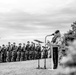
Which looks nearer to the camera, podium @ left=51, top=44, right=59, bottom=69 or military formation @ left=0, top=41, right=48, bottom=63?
podium @ left=51, top=44, right=59, bottom=69

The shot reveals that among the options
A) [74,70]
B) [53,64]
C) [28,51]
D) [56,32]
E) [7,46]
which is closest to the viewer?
Result: [74,70]

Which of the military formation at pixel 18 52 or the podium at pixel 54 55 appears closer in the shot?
the podium at pixel 54 55

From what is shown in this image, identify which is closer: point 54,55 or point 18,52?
point 54,55

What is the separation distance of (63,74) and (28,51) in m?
25.0

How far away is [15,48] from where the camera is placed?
25797 millimetres

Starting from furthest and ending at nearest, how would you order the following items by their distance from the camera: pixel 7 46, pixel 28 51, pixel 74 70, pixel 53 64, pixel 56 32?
pixel 28 51 → pixel 7 46 → pixel 53 64 → pixel 56 32 → pixel 74 70

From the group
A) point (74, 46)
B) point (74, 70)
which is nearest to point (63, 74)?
point (74, 70)

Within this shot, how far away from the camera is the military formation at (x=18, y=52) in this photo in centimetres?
2536

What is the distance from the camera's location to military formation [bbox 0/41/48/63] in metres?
25.4

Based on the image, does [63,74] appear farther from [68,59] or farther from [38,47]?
[38,47]

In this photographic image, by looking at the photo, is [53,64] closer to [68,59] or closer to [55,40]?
[55,40]

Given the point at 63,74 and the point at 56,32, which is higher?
the point at 56,32

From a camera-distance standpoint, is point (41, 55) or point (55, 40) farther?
point (41, 55)

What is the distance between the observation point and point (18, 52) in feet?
86.3
